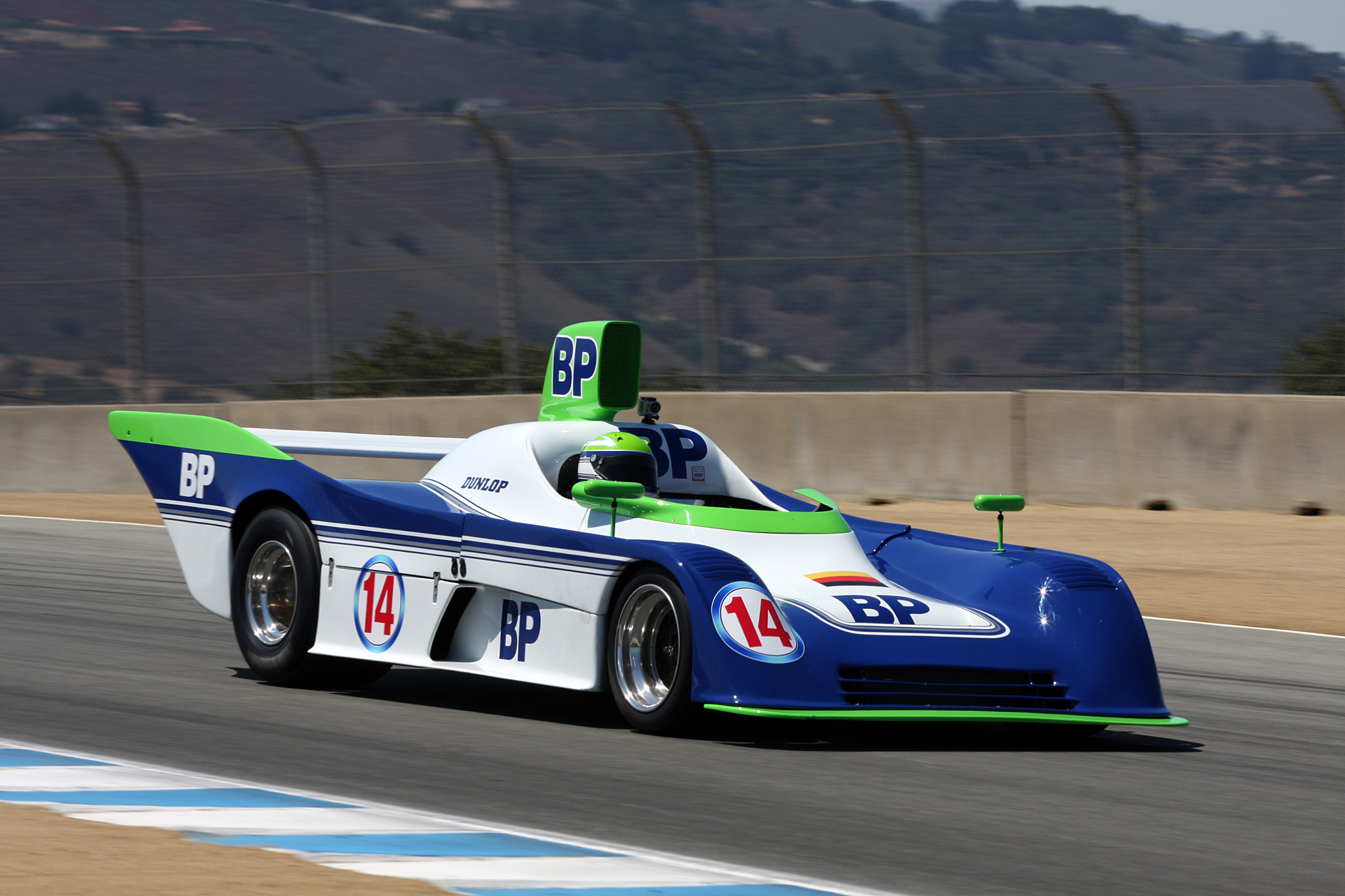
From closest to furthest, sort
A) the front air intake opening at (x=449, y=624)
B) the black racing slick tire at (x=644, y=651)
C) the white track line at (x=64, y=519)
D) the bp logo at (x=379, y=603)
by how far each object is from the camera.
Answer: the black racing slick tire at (x=644, y=651) < the front air intake opening at (x=449, y=624) < the bp logo at (x=379, y=603) < the white track line at (x=64, y=519)

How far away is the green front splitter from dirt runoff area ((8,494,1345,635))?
415 centimetres

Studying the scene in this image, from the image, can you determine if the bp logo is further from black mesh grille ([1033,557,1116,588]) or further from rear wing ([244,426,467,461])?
black mesh grille ([1033,557,1116,588])

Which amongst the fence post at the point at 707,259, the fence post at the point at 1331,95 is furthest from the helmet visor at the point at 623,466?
the fence post at the point at 1331,95

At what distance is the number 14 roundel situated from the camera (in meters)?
6.76

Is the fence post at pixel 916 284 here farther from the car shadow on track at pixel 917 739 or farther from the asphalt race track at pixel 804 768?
the car shadow on track at pixel 917 739

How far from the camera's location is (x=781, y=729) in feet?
24.5

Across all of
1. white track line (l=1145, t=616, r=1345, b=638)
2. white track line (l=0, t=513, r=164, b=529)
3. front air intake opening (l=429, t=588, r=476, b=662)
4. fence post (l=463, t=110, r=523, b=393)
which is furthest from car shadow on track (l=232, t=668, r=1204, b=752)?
fence post (l=463, t=110, r=523, b=393)

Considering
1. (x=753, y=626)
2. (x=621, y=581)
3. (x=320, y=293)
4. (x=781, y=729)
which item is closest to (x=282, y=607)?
(x=621, y=581)

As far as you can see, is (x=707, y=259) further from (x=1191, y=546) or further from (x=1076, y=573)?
(x=1076, y=573)

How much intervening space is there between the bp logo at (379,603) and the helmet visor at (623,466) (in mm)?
986

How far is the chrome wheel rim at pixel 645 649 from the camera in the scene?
23.4 feet

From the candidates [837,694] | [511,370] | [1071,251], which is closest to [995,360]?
[1071,251]

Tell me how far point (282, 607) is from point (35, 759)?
2.24m

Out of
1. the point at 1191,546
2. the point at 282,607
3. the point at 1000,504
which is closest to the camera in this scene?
the point at 1000,504
